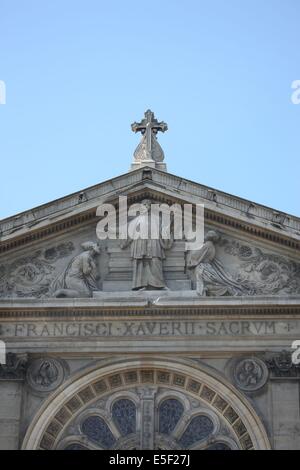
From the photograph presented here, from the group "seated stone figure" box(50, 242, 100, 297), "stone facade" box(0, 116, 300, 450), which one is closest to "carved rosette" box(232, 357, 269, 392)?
"stone facade" box(0, 116, 300, 450)

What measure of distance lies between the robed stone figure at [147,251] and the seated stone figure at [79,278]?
2.76 feet

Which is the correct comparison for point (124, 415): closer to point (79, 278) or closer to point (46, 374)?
point (46, 374)

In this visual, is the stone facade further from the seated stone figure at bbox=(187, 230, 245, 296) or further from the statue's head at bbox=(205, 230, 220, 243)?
the statue's head at bbox=(205, 230, 220, 243)

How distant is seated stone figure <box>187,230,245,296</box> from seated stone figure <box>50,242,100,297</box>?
2120 mm

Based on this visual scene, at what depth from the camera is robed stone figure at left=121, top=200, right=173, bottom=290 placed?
30.3 metres

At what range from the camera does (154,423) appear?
29.3 meters

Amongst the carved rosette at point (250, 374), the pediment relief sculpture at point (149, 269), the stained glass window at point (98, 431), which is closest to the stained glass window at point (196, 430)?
the carved rosette at point (250, 374)

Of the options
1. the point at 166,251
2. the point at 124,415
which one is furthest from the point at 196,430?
the point at 166,251

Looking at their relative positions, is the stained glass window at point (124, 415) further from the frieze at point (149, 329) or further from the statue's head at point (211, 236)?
the statue's head at point (211, 236)

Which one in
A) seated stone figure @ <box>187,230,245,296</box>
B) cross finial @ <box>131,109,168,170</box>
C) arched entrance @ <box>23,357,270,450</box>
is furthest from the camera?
cross finial @ <box>131,109,168,170</box>

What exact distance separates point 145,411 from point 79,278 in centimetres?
328

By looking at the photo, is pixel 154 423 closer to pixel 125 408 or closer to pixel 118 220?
pixel 125 408

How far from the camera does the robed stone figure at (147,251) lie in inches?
1193

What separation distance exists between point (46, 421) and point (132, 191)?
219 inches
